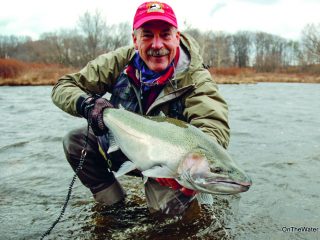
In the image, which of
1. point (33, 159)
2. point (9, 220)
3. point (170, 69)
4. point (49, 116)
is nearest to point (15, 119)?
point (49, 116)

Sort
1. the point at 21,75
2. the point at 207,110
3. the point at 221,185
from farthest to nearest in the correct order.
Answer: the point at 21,75 → the point at 207,110 → the point at 221,185

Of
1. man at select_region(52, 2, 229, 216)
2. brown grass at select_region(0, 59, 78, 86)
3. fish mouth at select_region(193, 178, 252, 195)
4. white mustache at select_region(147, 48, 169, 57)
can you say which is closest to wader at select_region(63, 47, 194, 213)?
man at select_region(52, 2, 229, 216)

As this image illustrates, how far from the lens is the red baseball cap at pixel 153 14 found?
3067 mm

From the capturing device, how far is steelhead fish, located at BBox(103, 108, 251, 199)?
2.11 m

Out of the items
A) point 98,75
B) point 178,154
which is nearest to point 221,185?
point 178,154

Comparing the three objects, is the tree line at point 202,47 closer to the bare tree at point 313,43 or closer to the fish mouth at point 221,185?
the bare tree at point 313,43

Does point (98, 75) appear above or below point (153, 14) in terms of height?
below

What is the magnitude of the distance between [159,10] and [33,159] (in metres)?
3.64

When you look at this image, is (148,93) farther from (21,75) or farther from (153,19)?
(21,75)

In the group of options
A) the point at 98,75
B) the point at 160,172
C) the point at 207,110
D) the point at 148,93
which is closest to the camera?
the point at 160,172

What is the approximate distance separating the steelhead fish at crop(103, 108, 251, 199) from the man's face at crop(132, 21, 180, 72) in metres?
0.58

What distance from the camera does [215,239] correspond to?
3.18 m

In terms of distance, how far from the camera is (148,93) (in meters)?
3.39

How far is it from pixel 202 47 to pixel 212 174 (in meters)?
59.9
